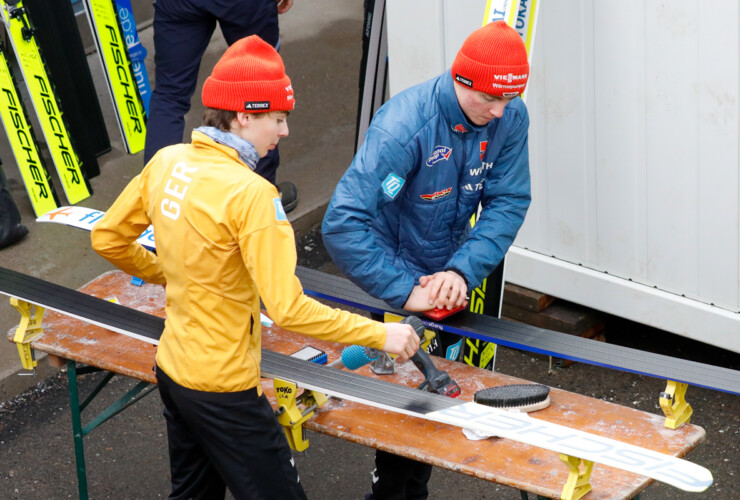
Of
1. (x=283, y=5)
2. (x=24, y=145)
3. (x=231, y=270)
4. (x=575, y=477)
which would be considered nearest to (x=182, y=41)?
(x=283, y=5)

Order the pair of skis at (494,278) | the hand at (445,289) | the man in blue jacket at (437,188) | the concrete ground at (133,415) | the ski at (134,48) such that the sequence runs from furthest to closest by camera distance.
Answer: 1. the ski at (134,48)
2. the concrete ground at (133,415)
3. the pair of skis at (494,278)
4. the hand at (445,289)
5. the man in blue jacket at (437,188)

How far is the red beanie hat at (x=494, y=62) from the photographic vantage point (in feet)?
9.35

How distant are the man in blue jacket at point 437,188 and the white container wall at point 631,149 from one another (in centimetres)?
87

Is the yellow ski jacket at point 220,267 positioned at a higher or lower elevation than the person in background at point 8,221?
higher

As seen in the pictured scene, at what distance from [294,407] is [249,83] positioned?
3.14 feet

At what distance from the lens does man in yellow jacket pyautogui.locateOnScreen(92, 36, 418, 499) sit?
8.05 feet

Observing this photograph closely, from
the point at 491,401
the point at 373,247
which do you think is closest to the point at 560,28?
the point at 373,247

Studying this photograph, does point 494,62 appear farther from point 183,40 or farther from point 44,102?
point 44,102

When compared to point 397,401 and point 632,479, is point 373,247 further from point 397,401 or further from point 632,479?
point 632,479

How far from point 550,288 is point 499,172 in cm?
144

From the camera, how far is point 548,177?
4340 millimetres

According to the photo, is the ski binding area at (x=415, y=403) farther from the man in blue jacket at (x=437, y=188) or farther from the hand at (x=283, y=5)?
the hand at (x=283, y=5)

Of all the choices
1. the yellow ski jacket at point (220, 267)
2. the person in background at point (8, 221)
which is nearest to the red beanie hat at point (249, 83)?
the yellow ski jacket at point (220, 267)

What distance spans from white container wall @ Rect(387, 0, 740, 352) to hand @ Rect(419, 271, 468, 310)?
128 cm
